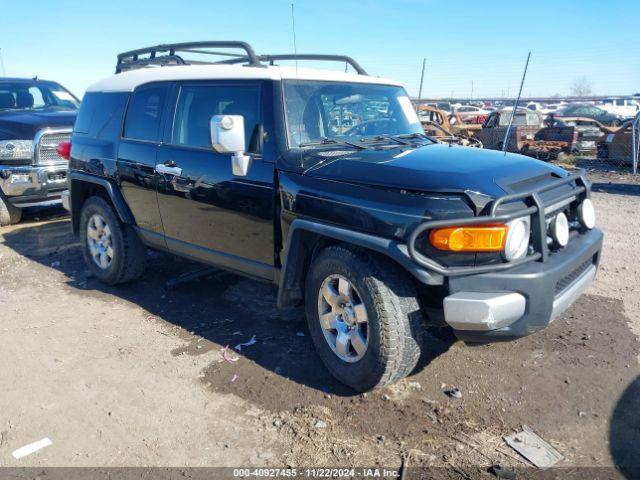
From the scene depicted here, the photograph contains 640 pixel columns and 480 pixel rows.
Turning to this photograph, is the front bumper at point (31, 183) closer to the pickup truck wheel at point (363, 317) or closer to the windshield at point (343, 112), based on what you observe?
the windshield at point (343, 112)

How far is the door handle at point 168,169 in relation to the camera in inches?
166

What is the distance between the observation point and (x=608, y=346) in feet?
12.8

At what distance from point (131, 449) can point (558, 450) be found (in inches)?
92.1

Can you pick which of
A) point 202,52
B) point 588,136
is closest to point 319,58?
point 202,52

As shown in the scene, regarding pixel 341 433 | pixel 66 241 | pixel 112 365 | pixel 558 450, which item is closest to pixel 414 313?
pixel 341 433

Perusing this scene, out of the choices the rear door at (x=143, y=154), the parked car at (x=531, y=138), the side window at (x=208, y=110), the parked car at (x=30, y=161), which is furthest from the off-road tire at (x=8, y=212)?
the parked car at (x=531, y=138)

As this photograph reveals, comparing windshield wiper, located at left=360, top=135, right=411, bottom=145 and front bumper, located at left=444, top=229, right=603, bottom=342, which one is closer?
front bumper, located at left=444, top=229, right=603, bottom=342

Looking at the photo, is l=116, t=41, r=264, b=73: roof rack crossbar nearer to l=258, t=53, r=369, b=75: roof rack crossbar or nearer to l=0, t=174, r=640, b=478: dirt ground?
l=258, t=53, r=369, b=75: roof rack crossbar

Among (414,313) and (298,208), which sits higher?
(298,208)

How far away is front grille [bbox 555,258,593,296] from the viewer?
3.02 m

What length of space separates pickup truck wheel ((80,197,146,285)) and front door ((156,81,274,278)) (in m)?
0.75

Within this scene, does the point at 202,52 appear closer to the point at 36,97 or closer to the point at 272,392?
the point at 272,392

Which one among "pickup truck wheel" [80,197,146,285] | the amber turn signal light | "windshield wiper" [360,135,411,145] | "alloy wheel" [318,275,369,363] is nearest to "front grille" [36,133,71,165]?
"pickup truck wheel" [80,197,146,285]

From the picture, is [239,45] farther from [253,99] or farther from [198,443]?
[198,443]
